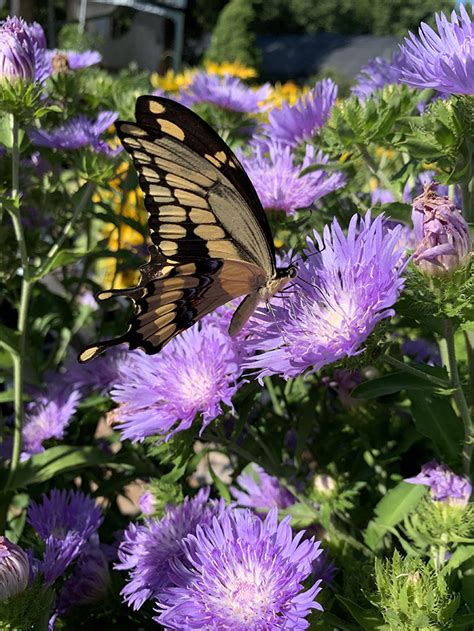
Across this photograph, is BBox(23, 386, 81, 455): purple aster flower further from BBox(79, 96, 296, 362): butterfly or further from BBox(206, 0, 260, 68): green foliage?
BBox(206, 0, 260, 68): green foliage

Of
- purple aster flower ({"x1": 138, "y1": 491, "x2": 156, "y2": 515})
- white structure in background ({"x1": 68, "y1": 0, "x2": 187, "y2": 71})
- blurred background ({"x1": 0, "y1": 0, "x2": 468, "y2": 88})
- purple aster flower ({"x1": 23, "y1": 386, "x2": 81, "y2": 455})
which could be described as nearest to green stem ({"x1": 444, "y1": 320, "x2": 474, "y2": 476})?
purple aster flower ({"x1": 138, "y1": 491, "x2": 156, "y2": 515})

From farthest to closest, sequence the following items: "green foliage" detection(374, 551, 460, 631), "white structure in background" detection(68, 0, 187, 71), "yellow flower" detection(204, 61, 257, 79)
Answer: "white structure in background" detection(68, 0, 187, 71), "yellow flower" detection(204, 61, 257, 79), "green foliage" detection(374, 551, 460, 631)

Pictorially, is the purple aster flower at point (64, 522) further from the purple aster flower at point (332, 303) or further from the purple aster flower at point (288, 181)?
the purple aster flower at point (288, 181)

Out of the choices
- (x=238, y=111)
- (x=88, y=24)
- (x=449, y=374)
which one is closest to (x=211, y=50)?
(x=88, y=24)

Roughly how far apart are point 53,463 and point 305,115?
28.3 inches

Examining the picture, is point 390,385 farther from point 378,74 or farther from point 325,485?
point 378,74

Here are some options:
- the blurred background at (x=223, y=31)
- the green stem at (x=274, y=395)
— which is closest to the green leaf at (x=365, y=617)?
the green stem at (x=274, y=395)

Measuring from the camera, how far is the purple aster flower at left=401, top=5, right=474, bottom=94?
0.72m

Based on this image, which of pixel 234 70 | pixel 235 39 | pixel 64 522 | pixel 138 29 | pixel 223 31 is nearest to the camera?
pixel 64 522

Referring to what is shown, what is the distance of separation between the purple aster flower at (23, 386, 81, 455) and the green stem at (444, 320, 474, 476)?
664mm

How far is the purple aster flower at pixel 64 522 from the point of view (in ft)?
2.94

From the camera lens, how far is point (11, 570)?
72 centimetres

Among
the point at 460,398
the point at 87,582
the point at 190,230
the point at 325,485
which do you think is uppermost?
the point at 190,230

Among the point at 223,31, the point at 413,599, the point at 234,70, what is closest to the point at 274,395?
the point at 413,599
